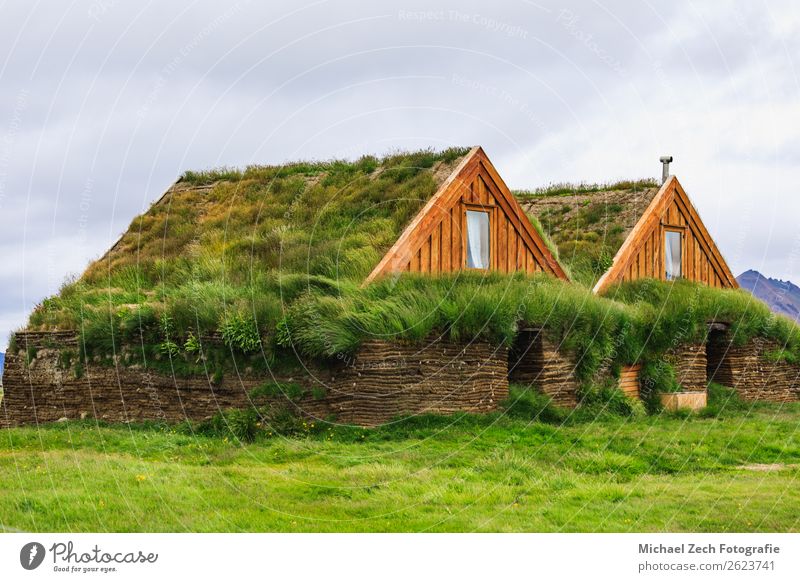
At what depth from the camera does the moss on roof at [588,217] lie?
2614 cm

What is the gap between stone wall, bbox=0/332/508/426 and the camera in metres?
17.4

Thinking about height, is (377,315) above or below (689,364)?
above

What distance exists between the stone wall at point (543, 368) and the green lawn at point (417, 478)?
3.22 ft

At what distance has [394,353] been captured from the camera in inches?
684

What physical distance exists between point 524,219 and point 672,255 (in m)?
6.68

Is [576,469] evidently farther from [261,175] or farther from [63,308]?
[261,175]

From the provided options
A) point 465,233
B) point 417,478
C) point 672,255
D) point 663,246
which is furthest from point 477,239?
point 417,478

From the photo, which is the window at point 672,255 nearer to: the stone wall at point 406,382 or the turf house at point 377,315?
the turf house at point 377,315

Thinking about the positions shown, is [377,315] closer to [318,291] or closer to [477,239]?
Result: [318,291]

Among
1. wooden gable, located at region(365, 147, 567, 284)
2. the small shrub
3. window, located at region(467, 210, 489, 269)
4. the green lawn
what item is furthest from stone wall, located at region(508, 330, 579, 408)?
the small shrub

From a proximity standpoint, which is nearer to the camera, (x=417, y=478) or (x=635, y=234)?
(x=417, y=478)

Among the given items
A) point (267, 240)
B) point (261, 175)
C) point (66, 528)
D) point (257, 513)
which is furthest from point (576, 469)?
point (261, 175)

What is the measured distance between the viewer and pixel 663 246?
27.2 meters

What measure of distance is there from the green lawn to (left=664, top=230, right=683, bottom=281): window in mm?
8246
